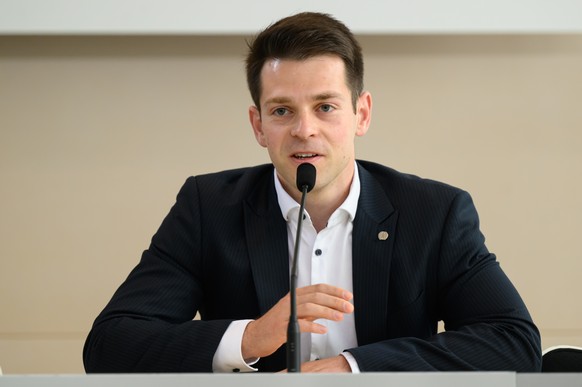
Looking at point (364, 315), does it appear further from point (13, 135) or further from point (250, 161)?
point (13, 135)

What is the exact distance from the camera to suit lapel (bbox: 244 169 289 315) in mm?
2156

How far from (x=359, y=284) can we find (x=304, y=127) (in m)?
0.40

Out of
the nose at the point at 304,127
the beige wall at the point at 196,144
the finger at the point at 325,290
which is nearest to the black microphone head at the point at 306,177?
the nose at the point at 304,127

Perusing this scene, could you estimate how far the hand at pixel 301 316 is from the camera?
1746 mm

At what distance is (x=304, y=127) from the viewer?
2105 millimetres

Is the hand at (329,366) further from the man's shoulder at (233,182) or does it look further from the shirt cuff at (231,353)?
the man's shoulder at (233,182)

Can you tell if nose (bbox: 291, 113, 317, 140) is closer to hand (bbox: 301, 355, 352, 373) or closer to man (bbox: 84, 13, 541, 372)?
man (bbox: 84, 13, 541, 372)

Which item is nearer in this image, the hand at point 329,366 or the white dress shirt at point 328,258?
the hand at point 329,366

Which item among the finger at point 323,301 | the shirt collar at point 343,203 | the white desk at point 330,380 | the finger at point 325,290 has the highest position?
the shirt collar at point 343,203

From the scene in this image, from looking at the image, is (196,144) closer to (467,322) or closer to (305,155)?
(305,155)

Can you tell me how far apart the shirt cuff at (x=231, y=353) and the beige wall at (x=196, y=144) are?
191 centimetres

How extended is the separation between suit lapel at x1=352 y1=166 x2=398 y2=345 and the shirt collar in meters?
0.02

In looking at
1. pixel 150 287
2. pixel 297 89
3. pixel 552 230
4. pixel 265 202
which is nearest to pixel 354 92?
pixel 297 89

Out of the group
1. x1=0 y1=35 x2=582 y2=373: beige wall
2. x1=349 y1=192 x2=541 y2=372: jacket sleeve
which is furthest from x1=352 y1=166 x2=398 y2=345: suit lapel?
x1=0 y1=35 x2=582 y2=373: beige wall
